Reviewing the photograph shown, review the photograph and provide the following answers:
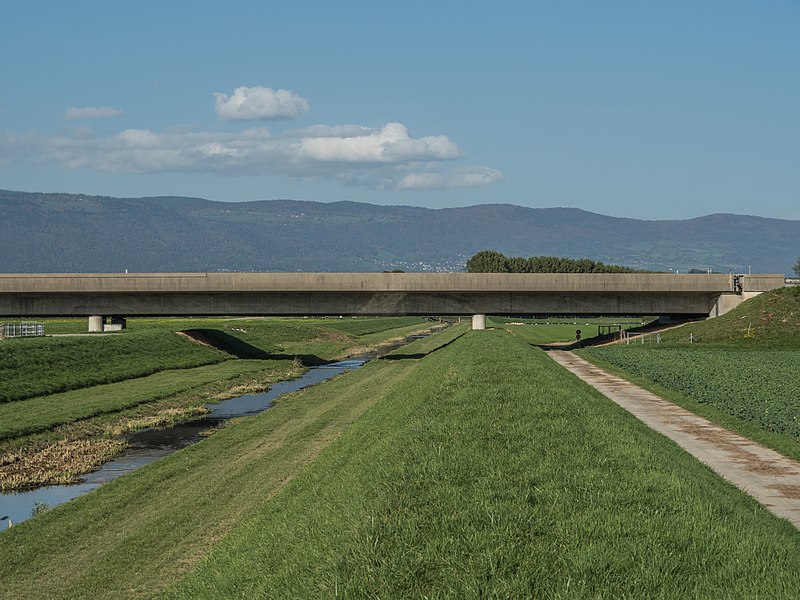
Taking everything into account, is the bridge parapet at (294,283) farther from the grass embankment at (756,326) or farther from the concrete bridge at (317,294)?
the grass embankment at (756,326)

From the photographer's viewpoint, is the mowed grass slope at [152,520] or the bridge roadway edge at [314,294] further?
the bridge roadway edge at [314,294]

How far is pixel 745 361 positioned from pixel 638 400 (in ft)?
60.3

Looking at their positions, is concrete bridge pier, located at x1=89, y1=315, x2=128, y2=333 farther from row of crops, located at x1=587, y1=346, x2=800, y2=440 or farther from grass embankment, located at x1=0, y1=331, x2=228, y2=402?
row of crops, located at x1=587, y1=346, x2=800, y2=440

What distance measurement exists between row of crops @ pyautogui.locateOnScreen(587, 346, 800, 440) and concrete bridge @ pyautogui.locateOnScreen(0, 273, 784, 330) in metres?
14.0

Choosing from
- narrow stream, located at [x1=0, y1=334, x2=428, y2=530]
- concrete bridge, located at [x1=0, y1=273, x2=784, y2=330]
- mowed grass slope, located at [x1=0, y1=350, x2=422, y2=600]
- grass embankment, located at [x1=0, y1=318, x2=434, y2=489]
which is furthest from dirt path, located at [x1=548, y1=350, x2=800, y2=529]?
concrete bridge, located at [x1=0, y1=273, x2=784, y2=330]

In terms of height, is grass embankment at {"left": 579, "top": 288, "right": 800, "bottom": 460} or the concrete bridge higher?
the concrete bridge

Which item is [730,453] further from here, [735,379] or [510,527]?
[735,379]

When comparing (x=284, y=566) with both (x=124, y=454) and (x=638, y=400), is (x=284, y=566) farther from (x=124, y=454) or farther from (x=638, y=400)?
(x=638, y=400)

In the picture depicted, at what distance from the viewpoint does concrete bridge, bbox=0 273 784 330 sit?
248 feet

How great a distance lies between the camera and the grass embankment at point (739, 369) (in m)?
29.5

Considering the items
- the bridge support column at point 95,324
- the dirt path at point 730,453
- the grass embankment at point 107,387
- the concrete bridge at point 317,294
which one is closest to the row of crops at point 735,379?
the dirt path at point 730,453

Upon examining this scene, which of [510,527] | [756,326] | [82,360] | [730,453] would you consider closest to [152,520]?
[510,527]

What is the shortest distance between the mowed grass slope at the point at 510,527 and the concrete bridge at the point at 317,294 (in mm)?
55599

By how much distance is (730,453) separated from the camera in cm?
2419
